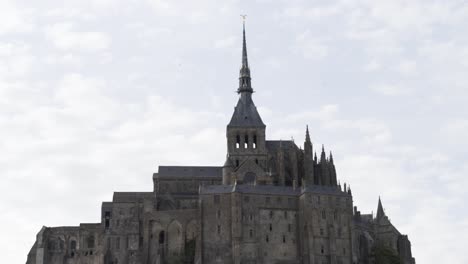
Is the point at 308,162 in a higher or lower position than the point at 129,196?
higher

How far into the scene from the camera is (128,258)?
105 m

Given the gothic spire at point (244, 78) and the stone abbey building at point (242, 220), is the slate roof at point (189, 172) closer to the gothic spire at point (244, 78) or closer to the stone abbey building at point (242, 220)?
the stone abbey building at point (242, 220)

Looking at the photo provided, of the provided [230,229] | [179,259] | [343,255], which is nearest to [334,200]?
[343,255]

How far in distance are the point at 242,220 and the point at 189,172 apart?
755 inches

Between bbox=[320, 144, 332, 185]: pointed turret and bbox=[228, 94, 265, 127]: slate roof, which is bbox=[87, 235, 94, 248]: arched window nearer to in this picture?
bbox=[228, 94, 265, 127]: slate roof

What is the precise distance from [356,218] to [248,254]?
58.9 feet

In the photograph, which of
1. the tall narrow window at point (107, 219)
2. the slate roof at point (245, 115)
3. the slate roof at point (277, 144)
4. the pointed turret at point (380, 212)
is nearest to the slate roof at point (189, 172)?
the slate roof at point (245, 115)

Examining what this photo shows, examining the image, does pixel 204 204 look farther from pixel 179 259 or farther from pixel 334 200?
pixel 334 200

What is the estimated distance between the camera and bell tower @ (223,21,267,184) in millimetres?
109500

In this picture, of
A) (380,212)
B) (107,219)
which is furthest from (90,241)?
(380,212)

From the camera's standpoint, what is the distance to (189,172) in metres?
118

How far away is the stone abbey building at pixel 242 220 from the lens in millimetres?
100188

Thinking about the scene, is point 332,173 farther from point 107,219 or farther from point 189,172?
point 107,219

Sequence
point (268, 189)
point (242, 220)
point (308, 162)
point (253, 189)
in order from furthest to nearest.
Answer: point (308, 162), point (268, 189), point (253, 189), point (242, 220)
